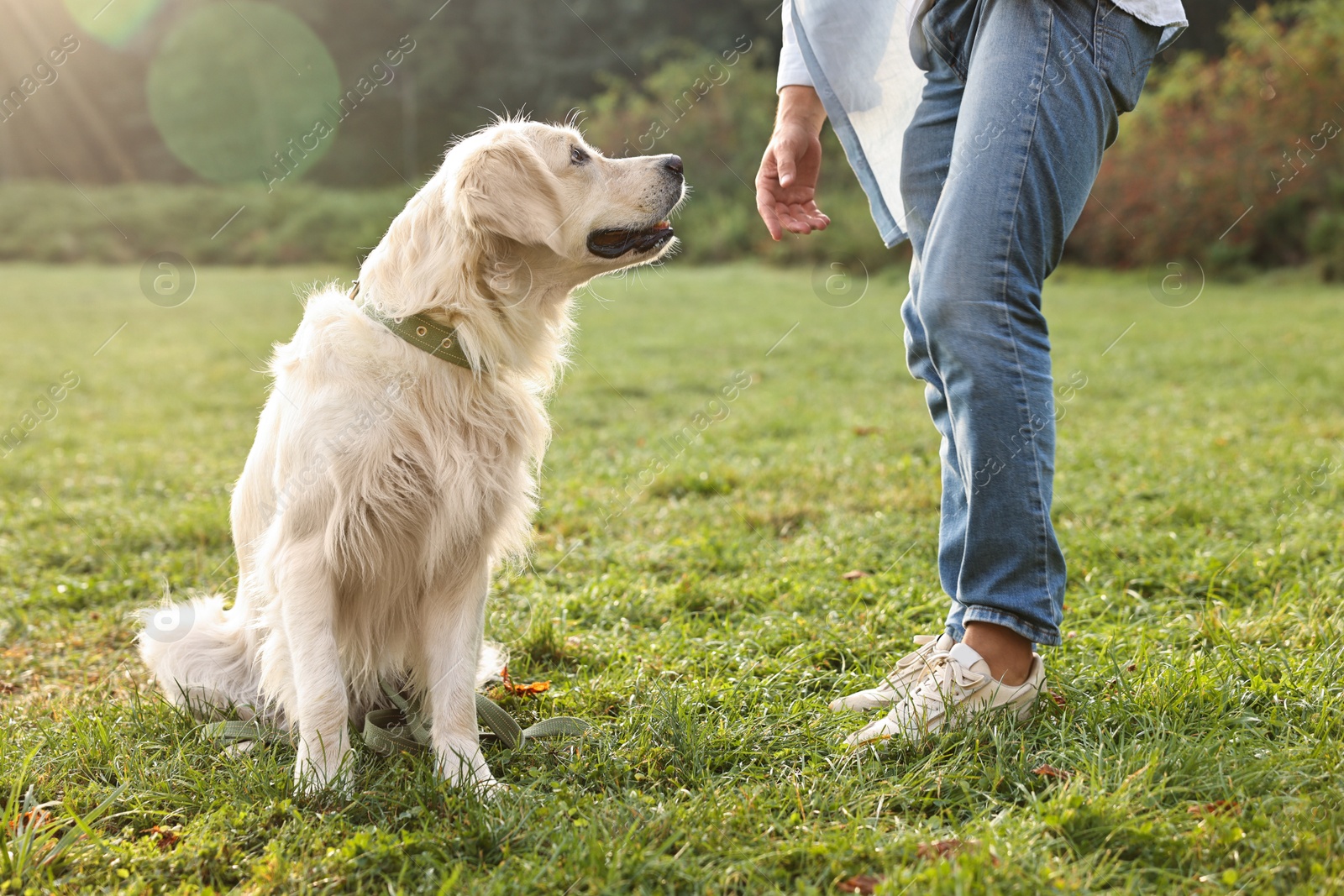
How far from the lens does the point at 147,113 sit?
33.8 meters

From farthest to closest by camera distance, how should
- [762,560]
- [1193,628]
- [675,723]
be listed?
1. [762,560]
2. [1193,628]
3. [675,723]

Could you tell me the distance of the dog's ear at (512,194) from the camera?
7.35ft

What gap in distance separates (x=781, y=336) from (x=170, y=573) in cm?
704

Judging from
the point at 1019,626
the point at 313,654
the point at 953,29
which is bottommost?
the point at 313,654

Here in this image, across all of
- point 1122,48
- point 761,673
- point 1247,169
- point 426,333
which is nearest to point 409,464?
point 426,333

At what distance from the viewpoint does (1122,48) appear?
1912mm

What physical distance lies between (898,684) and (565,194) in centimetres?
151

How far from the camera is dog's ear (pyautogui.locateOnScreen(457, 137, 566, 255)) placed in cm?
224

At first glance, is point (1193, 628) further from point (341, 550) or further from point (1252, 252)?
point (1252, 252)

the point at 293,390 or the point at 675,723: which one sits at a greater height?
the point at 293,390

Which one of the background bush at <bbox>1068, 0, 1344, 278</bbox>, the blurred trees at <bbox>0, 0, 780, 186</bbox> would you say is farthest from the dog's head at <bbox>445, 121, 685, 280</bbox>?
the blurred trees at <bbox>0, 0, 780, 186</bbox>

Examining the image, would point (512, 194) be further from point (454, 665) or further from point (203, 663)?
point (203, 663)

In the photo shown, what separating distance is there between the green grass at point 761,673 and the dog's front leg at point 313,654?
0.34 feet

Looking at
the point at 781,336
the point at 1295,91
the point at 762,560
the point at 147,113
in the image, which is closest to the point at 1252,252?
the point at 1295,91
